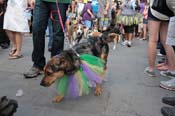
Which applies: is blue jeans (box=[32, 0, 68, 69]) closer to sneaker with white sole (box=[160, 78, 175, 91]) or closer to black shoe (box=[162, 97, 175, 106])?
sneaker with white sole (box=[160, 78, 175, 91])

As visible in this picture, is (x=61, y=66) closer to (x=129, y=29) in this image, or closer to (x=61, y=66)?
(x=61, y=66)

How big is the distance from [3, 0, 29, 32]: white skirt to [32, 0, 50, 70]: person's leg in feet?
4.93

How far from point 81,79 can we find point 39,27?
56.4 inches

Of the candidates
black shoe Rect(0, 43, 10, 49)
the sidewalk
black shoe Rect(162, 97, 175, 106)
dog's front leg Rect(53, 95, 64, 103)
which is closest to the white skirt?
the sidewalk

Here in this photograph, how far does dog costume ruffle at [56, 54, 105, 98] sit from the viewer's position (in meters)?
3.84

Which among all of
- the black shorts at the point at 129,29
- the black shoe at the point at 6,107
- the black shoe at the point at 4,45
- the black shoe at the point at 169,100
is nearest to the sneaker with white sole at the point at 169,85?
the black shoe at the point at 169,100

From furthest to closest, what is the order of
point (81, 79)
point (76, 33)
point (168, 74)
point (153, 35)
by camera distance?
point (76, 33) < point (168, 74) < point (153, 35) < point (81, 79)

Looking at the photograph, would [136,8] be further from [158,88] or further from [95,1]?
[158,88]

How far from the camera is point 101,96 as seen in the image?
429 cm

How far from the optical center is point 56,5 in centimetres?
471

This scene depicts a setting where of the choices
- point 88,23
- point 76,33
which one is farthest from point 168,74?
point 88,23

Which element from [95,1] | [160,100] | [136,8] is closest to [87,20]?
[95,1]

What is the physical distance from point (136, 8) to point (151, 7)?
19.9 feet

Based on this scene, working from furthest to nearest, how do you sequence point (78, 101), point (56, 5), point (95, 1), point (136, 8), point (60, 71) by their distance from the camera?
point (95, 1), point (136, 8), point (56, 5), point (78, 101), point (60, 71)
